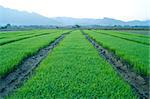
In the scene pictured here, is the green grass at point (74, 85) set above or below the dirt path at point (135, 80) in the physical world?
above

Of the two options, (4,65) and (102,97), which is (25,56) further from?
(102,97)

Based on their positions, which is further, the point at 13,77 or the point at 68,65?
the point at 68,65

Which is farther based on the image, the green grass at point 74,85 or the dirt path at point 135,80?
the dirt path at point 135,80

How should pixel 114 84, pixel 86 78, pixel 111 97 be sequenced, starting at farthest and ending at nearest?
pixel 86 78 < pixel 114 84 < pixel 111 97

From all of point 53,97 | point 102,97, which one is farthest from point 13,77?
point 102,97

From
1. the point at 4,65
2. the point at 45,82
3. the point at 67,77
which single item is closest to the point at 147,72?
the point at 67,77

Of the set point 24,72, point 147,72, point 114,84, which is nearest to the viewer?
point 114,84

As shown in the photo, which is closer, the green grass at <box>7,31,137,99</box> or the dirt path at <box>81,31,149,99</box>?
the green grass at <box>7,31,137,99</box>

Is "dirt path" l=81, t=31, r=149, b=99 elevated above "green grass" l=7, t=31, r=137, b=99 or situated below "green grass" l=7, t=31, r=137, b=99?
below

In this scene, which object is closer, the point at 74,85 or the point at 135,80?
the point at 74,85

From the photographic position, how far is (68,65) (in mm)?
9461

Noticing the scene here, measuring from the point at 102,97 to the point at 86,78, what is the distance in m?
1.79

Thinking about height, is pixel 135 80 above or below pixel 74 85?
below

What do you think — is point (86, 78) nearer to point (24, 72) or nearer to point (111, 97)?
point (111, 97)
